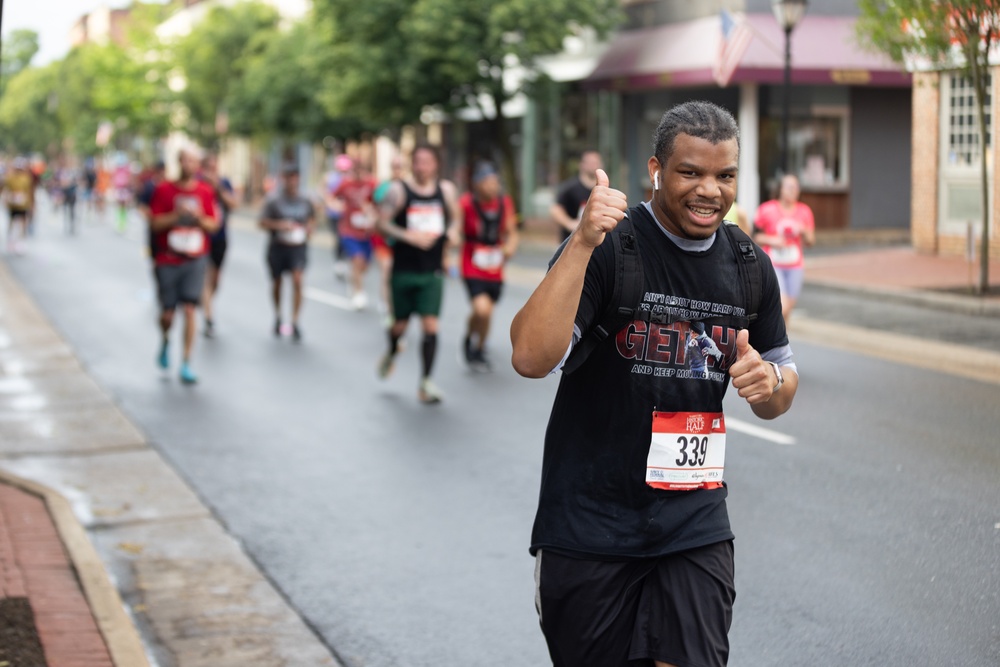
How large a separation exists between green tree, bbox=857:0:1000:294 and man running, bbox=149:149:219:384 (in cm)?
897

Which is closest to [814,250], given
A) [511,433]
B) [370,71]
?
[370,71]

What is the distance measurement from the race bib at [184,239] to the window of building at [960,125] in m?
14.9

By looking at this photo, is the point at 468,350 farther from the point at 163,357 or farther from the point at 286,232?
the point at 286,232

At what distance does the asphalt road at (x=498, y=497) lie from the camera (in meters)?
5.49

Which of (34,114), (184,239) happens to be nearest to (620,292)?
(184,239)

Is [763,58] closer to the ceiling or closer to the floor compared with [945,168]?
closer to the ceiling

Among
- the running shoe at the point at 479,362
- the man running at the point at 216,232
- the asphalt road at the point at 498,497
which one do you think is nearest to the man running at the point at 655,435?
the asphalt road at the point at 498,497

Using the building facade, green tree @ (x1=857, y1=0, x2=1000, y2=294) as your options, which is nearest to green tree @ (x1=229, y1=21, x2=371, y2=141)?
the building facade

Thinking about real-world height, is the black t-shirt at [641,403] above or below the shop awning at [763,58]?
below

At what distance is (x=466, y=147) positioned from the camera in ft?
145

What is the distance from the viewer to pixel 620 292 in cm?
322

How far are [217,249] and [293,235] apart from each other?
1.52 meters

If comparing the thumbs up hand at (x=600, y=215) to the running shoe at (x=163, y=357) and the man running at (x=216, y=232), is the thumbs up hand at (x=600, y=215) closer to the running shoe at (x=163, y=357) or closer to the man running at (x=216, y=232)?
the running shoe at (x=163, y=357)

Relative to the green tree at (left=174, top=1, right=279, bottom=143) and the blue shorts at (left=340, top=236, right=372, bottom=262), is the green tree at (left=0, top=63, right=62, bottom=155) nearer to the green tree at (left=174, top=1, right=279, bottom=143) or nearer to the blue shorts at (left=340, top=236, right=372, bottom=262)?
the green tree at (left=174, top=1, right=279, bottom=143)
